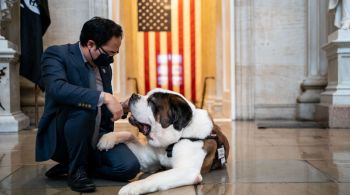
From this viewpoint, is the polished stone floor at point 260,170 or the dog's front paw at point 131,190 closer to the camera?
the dog's front paw at point 131,190

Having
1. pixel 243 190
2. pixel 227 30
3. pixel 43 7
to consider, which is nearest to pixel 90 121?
pixel 243 190

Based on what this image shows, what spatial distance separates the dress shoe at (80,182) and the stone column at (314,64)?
17.1ft

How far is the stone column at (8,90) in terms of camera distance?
5.91m

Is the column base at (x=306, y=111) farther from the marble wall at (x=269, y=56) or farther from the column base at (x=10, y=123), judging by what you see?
the column base at (x=10, y=123)

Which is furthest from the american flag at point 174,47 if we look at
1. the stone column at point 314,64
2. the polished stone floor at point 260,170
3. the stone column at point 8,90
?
the polished stone floor at point 260,170

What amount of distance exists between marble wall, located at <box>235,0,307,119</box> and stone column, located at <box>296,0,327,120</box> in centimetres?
11

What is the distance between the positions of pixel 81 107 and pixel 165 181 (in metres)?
0.61

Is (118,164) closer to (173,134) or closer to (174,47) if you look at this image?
(173,134)

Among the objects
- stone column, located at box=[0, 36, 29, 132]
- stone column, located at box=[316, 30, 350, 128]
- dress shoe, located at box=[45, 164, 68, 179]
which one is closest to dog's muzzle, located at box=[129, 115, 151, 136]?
dress shoe, located at box=[45, 164, 68, 179]

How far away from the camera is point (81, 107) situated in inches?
95.3

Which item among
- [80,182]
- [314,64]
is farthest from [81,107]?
[314,64]

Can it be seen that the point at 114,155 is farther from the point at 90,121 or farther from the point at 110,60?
the point at 110,60

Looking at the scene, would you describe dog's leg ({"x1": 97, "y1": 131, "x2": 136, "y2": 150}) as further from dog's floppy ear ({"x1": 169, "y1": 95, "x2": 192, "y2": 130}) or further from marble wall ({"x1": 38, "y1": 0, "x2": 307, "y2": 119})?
marble wall ({"x1": 38, "y1": 0, "x2": 307, "y2": 119})

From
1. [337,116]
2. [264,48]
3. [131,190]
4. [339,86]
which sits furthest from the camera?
[264,48]
